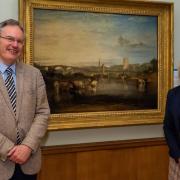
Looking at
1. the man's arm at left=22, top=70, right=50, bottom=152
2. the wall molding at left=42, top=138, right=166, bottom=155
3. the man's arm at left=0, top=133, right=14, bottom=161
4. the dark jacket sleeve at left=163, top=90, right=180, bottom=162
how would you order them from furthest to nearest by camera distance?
the wall molding at left=42, top=138, right=166, bottom=155
the dark jacket sleeve at left=163, top=90, right=180, bottom=162
the man's arm at left=22, top=70, right=50, bottom=152
the man's arm at left=0, top=133, right=14, bottom=161

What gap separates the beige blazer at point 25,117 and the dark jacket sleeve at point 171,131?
33.3 inches

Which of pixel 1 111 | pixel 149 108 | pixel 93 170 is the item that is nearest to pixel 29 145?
pixel 1 111

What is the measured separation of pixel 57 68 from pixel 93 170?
910 millimetres

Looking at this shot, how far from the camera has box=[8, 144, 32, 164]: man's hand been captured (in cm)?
199

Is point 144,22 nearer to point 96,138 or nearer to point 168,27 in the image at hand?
point 168,27

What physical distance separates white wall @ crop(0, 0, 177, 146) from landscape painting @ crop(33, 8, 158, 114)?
19 cm

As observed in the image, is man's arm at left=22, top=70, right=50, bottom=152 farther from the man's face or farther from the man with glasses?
the man's face

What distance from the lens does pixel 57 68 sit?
9.00ft

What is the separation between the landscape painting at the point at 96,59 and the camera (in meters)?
2.72

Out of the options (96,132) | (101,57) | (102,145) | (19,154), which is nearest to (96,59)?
(101,57)

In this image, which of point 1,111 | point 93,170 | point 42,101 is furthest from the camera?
point 93,170

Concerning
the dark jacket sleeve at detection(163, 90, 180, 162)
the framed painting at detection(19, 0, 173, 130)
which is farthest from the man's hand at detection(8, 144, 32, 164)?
the dark jacket sleeve at detection(163, 90, 180, 162)

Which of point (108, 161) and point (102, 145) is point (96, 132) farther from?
point (108, 161)

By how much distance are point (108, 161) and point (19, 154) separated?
1.17 meters
